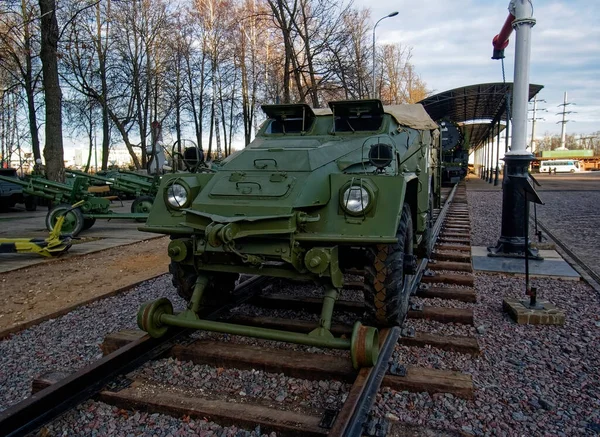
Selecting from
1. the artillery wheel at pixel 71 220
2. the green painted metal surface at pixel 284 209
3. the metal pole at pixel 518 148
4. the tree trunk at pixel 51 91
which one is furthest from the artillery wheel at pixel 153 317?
the tree trunk at pixel 51 91

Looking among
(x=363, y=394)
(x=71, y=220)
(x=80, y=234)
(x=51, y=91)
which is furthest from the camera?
(x=51, y=91)

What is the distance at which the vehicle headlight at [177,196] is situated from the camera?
449 cm

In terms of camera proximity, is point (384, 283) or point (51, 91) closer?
point (384, 283)

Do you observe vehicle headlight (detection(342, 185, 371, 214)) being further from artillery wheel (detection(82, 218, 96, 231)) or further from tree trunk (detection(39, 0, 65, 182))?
tree trunk (detection(39, 0, 65, 182))

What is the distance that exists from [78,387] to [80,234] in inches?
376

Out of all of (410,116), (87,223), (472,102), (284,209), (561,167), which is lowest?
(87,223)

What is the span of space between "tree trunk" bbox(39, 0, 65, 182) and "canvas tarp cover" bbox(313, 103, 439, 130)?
10781mm

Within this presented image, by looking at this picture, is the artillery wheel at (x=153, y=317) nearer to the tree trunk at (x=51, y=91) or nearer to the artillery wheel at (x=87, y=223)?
the artillery wheel at (x=87, y=223)

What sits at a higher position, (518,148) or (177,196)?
(518,148)

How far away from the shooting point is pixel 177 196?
4.52 metres

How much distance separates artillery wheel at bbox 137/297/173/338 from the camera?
3.92 m

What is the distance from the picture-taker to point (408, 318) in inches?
195

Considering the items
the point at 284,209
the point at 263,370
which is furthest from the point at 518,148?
the point at 263,370

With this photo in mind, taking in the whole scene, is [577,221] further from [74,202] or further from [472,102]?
[472,102]
